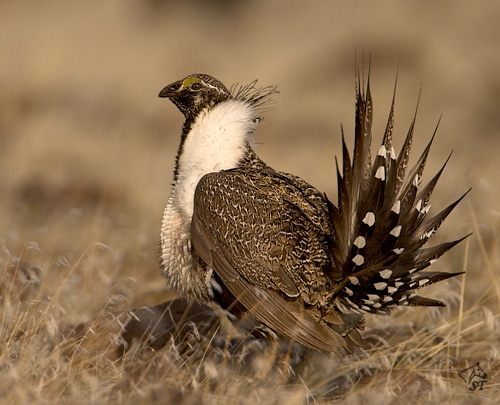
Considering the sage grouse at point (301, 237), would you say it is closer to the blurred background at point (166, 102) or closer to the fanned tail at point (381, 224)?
the fanned tail at point (381, 224)

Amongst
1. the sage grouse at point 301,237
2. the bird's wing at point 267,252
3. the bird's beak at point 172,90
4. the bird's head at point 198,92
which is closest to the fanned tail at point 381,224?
the sage grouse at point 301,237

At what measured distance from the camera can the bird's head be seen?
13.3ft

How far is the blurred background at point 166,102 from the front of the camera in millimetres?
5742

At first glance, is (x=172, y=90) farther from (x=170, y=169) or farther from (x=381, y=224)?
(x=170, y=169)

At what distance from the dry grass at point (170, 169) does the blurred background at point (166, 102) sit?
36mm

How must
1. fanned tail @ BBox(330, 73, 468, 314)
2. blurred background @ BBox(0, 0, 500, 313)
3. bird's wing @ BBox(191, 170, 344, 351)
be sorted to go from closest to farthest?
fanned tail @ BBox(330, 73, 468, 314) → bird's wing @ BBox(191, 170, 344, 351) → blurred background @ BBox(0, 0, 500, 313)

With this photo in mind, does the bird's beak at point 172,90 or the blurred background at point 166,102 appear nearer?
the bird's beak at point 172,90

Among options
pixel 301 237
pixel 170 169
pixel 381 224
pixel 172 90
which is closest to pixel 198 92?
pixel 172 90

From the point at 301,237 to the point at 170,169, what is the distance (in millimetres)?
4938

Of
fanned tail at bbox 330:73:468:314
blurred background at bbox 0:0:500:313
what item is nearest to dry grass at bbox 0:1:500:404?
blurred background at bbox 0:0:500:313

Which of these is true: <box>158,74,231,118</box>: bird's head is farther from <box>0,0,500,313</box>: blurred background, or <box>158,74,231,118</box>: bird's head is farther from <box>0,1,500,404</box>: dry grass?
<box>0,1,500,404</box>: dry grass

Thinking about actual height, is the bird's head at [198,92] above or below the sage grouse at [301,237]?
above

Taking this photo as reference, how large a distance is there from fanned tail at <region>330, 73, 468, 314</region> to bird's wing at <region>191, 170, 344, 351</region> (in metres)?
0.16

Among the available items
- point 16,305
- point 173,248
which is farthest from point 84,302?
point 173,248
